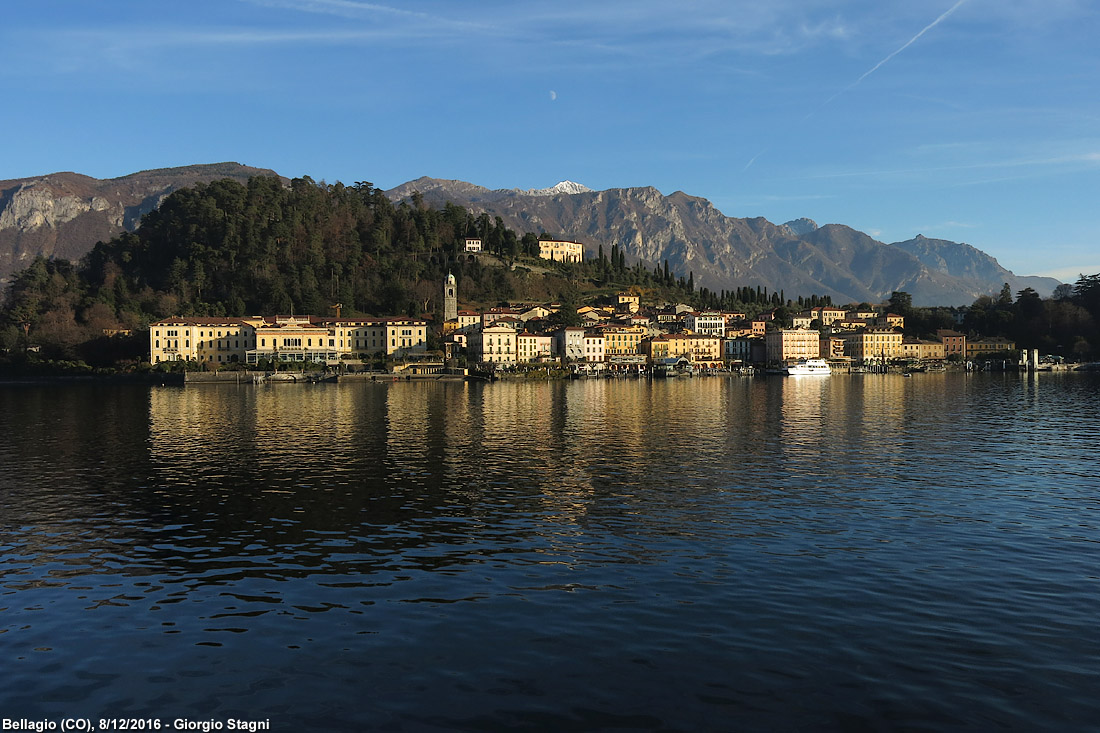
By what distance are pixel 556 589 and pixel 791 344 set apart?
496 ft

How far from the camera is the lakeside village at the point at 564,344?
416 feet

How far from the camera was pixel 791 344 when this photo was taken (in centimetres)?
15925

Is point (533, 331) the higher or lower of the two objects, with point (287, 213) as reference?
lower

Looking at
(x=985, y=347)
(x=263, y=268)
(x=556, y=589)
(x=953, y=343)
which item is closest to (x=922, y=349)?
(x=953, y=343)

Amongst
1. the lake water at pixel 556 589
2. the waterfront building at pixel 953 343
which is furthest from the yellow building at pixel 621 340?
the lake water at pixel 556 589

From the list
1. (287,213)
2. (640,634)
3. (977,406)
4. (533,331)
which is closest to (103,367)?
(287,213)

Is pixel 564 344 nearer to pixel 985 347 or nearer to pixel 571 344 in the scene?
pixel 571 344

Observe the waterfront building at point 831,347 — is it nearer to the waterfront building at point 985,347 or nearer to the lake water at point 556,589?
the waterfront building at point 985,347

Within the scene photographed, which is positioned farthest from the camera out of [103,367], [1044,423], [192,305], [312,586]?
[192,305]

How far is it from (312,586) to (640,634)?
7.35 m

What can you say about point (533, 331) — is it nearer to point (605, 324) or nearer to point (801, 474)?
point (605, 324)

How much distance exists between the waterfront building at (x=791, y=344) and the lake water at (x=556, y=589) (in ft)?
406

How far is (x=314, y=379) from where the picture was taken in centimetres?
11650

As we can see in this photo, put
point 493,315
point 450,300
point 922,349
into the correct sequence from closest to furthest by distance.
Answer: point 493,315
point 450,300
point 922,349
